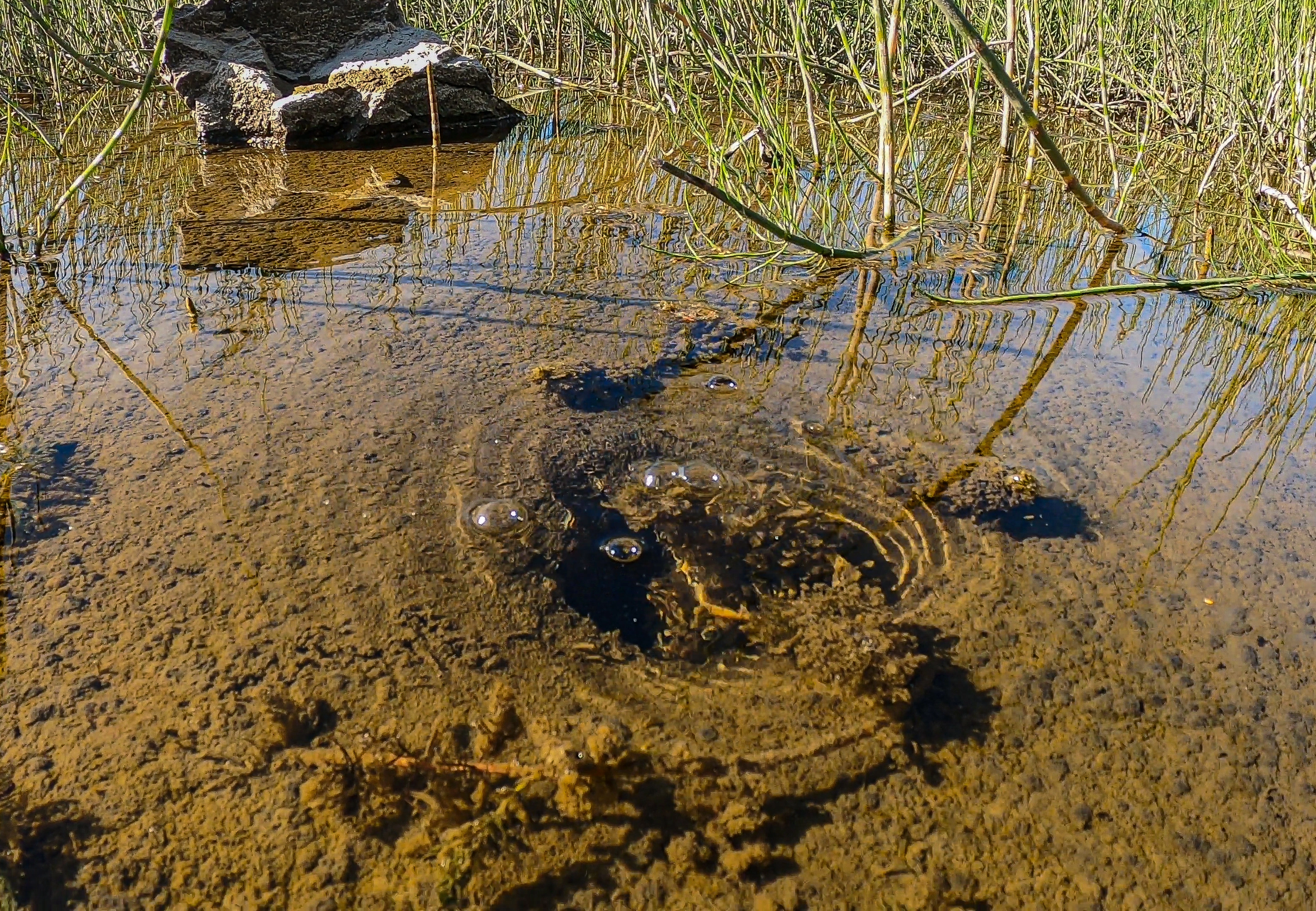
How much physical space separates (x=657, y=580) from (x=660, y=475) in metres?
0.30

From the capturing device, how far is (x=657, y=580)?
1.56 metres

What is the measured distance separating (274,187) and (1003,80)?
337 cm

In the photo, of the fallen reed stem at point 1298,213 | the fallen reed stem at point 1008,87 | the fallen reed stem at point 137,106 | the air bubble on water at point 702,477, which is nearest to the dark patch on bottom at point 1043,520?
the air bubble on water at point 702,477

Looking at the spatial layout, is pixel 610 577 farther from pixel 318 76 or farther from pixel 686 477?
pixel 318 76

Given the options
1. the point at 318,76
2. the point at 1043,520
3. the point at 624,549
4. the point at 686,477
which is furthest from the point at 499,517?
the point at 318,76

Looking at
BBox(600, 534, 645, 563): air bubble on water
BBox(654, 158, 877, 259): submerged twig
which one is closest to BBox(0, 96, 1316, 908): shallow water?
BBox(600, 534, 645, 563): air bubble on water

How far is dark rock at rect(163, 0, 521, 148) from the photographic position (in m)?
5.18

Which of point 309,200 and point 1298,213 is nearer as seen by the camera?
point 1298,213

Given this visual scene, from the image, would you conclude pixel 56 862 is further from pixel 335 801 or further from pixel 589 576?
pixel 589 576

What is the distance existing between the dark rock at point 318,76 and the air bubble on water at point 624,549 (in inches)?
170

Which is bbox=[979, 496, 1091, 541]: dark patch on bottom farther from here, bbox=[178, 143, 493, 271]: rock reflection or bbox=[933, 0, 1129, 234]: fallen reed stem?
bbox=[178, 143, 493, 271]: rock reflection

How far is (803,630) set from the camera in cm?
143

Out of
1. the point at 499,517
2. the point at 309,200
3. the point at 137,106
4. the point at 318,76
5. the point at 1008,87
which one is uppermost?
the point at 1008,87

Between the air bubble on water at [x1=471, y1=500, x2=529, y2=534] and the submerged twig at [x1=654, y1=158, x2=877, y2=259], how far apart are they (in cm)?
71
